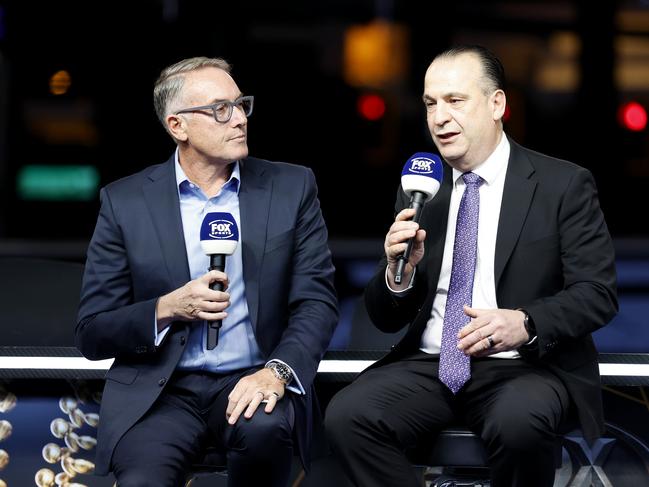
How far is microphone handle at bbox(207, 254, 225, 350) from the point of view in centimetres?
271

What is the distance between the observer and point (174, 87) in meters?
3.13

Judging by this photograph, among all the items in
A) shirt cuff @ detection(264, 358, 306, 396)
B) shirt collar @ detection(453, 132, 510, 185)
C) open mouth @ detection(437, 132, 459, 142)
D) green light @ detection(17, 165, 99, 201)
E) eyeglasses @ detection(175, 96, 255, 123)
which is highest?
eyeglasses @ detection(175, 96, 255, 123)

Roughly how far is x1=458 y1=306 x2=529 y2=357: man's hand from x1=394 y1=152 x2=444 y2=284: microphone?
196 mm

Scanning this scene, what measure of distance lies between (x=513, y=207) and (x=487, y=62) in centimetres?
40

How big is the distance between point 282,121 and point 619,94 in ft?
9.66

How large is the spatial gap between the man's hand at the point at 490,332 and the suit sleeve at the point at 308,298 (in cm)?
40

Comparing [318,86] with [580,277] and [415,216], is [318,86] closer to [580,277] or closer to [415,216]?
[580,277]

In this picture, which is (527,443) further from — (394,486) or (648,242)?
(648,242)

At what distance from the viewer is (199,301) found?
274 centimetres

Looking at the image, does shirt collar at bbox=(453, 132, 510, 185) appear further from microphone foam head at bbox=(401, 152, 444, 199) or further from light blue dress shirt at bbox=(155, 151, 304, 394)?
light blue dress shirt at bbox=(155, 151, 304, 394)

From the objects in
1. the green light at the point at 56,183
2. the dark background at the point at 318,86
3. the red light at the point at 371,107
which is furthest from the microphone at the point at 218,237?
the red light at the point at 371,107

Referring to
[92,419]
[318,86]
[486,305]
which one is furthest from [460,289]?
[318,86]

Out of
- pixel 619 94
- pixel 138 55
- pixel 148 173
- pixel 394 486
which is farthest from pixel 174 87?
pixel 619 94

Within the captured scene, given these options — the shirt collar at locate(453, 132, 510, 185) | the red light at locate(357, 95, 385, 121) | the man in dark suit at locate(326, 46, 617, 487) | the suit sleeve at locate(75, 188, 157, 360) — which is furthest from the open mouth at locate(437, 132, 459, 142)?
the red light at locate(357, 95, 385, 121)
